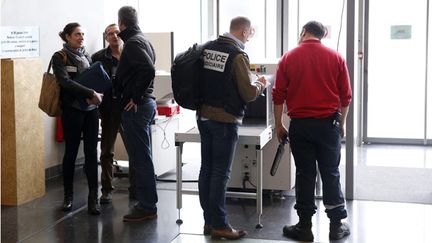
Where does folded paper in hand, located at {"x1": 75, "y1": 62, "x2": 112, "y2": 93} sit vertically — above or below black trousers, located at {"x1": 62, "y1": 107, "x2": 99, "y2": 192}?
above

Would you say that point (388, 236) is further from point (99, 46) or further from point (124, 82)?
point (99, 46)

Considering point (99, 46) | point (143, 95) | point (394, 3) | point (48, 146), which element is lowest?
point (48, 146)

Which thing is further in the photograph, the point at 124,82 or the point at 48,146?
the point at 48,146

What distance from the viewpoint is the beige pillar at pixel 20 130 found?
4.95 meters

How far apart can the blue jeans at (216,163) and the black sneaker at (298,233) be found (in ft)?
1.45

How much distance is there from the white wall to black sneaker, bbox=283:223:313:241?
2.79 meters

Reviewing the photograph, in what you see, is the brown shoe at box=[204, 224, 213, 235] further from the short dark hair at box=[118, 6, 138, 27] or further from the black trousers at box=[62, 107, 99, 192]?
the short dark hair at box=[118, 6, 138, 27]

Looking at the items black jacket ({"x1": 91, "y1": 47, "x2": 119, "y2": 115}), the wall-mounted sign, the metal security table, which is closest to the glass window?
the wall-mounted sign

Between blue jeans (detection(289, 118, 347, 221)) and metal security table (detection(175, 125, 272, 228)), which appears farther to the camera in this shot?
metal security table (detection(175, 125, 272, 228))

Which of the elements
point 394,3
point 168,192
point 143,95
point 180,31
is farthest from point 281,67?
point 180,31

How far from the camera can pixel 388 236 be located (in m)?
4.04

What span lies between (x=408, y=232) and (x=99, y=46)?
403 cm

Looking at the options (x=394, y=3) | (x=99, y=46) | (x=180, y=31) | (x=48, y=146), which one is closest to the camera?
(x=48, y=146)

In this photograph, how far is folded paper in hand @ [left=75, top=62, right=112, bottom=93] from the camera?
14.9 ft
